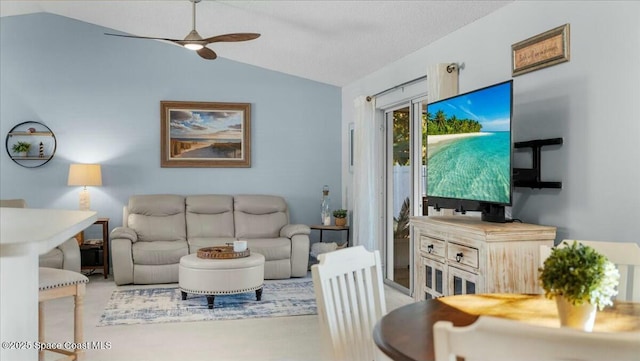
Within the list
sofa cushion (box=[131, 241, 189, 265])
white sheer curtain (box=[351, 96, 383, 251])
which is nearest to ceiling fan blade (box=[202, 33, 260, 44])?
white sheer curtain (box=[351, 96, 383, 251])

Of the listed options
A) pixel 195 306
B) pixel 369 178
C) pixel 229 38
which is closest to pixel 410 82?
pixel 369 178

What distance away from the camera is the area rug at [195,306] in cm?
482

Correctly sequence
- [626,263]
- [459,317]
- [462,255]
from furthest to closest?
[462,255], [626,263], [459,317]

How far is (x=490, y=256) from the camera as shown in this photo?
316cm

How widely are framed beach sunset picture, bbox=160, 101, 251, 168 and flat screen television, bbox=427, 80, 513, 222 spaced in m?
3.75

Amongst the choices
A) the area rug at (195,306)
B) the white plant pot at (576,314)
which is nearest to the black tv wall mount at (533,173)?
the white plant pot at (576,314)

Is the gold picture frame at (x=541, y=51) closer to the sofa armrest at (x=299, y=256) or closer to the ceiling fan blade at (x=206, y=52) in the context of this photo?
the ceiling fan blade at (x=206, y=52)

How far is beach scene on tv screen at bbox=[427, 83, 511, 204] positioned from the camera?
3.41 metres

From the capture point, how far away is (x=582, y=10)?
3.24 metres

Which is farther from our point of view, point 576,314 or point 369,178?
point 369,178

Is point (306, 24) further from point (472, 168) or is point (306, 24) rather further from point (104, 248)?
point (104, 248)

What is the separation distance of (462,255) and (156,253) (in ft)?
12.8

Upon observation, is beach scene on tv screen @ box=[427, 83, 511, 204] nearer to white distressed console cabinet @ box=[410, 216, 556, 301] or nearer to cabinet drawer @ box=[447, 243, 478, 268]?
white distressed console cabinet @ box=[410, 216, 556, 301]

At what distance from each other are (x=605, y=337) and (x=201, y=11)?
5.59 metres
